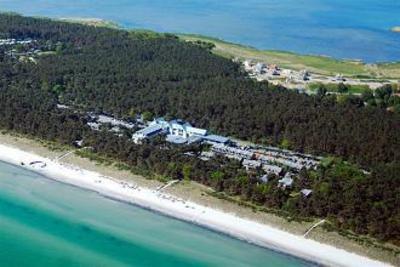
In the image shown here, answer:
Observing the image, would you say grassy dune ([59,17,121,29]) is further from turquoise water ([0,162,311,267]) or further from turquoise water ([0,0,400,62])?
turquoise water ([0,162,311,267])

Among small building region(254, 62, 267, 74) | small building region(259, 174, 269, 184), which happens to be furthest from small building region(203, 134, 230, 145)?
small building region(254, 62, 267, 74)

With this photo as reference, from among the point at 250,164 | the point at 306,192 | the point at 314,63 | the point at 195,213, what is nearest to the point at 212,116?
the point at 250,164

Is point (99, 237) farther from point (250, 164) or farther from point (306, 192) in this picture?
point (306, 192)

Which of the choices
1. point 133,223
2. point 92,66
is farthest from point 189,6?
point 133,223

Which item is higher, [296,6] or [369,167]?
[296,6]

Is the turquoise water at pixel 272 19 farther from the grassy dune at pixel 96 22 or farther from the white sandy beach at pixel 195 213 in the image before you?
the white sandy beach at pixel 195 213

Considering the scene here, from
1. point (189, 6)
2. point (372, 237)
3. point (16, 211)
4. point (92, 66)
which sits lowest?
point (16, 211)

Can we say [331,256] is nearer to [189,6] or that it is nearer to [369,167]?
[369,167]
